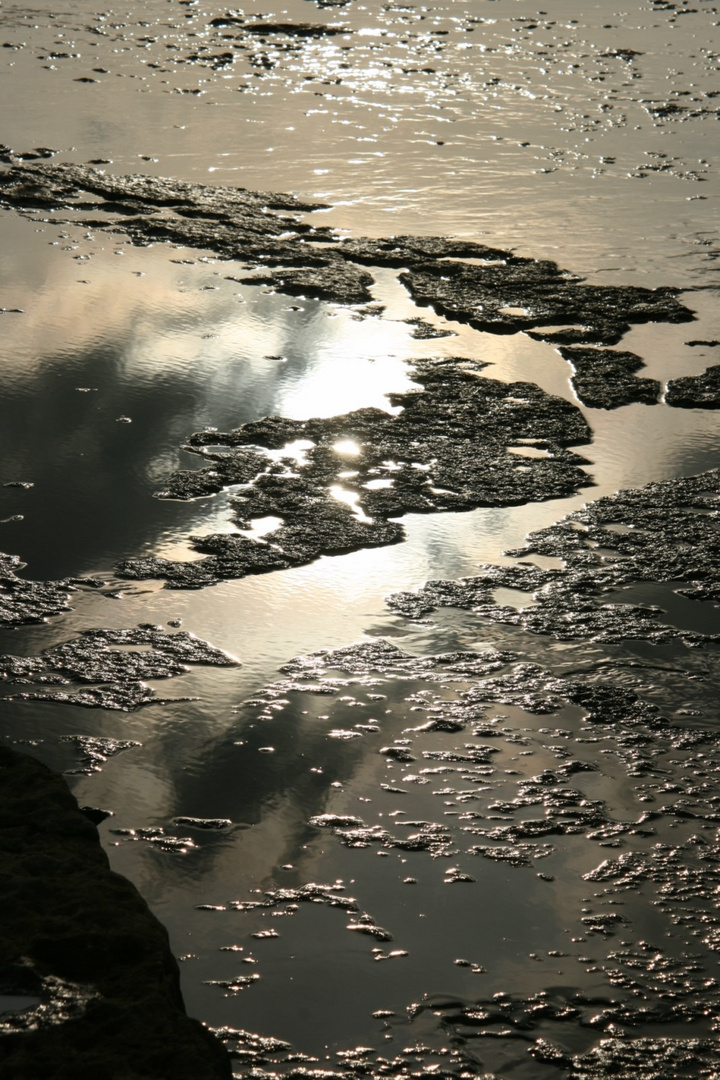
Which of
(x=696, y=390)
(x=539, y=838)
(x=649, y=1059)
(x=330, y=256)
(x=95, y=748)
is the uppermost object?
(x=330, y=256)

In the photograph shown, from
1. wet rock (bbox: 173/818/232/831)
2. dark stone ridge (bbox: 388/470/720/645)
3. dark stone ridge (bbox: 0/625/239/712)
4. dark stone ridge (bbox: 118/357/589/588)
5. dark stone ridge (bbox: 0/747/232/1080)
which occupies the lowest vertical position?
dark stone ridge (bbox: 0/747/232/1080)

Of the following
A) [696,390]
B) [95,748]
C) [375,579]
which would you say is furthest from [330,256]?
[95,748]

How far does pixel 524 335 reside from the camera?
5172 millimetres

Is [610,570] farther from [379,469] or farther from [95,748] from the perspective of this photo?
[95,748]

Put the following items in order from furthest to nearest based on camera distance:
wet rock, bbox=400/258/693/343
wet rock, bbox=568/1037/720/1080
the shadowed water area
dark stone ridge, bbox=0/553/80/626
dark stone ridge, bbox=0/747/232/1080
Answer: wet rock, bbox=400/258/693/343
dark stone ridge, bbox=0/553/80/626
the shadowed water area
wet rock, bbox=568/1037/720/1080
dark stone ridge, bbox=0/747/232/1080

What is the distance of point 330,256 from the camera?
5.83 metres

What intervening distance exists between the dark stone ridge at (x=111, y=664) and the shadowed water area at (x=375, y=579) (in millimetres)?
10

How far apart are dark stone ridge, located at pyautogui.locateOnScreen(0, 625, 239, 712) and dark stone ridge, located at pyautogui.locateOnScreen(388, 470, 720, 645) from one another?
578mm

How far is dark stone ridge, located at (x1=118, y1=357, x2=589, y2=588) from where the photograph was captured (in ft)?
12.1

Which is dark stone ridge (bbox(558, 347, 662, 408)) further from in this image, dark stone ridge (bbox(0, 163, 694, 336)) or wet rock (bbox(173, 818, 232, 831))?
wet rock (bbox(173, 818, 232, 831))

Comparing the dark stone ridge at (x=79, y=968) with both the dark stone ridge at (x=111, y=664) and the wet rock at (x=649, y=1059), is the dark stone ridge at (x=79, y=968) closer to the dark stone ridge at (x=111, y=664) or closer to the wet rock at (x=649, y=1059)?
the wet rock at (x=649, y=1059)

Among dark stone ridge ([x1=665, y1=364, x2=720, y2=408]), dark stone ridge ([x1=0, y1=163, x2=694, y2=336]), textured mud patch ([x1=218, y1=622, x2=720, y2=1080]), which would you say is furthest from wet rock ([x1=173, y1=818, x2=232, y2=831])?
dark stone ridge ([x1=0, y1=163, x2=694, y2=336])

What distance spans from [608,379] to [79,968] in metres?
3.38

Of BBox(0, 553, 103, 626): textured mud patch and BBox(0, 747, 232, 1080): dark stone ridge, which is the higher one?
BBox(0, 553, 103, 626): textured mud patch
